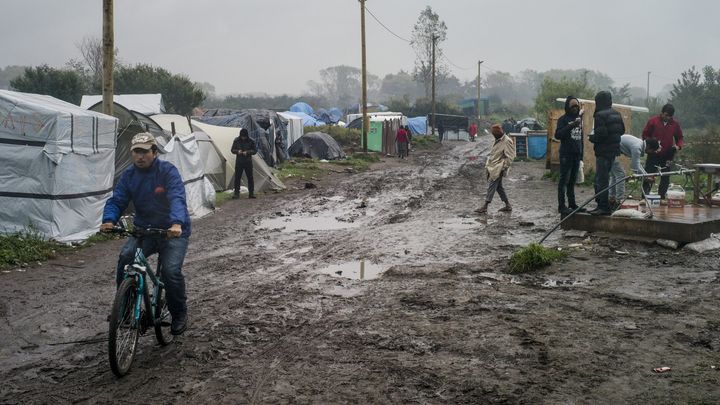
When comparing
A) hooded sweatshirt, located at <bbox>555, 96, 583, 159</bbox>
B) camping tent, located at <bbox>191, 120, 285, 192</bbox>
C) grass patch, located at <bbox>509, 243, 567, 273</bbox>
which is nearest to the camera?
grass patch, located at <bbox>509, 243, 567, 273</bbox>

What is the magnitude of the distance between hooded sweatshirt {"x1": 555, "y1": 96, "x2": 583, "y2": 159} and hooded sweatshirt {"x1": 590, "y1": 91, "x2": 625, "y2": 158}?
1.73 feet

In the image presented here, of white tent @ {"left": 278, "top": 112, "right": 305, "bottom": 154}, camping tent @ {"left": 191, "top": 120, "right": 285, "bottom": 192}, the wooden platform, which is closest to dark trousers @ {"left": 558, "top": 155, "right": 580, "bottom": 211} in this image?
the wooden platform

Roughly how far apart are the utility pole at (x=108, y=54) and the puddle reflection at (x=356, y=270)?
269 inches

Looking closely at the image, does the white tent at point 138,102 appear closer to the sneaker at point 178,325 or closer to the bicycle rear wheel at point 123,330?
the sneaker at point 178,325

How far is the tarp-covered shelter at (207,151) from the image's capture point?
1720 cm

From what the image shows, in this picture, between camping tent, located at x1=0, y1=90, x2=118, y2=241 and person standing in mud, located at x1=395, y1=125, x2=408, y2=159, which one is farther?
person standing in mud, located at x1=395, y1=125, x2=408, y2=159

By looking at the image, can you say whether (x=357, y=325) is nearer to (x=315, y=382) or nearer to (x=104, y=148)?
(x=315, y=382)

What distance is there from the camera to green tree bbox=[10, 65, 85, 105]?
133 feet

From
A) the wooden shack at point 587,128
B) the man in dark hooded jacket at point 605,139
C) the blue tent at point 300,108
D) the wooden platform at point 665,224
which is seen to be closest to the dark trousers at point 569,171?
the man in dark hooded jacket at point 605,139

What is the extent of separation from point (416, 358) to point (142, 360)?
2.18 m

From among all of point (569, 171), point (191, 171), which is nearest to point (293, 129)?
point (191, 171)

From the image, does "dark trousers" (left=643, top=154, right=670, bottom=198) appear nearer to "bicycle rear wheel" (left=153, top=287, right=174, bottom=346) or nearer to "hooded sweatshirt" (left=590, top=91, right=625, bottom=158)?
"hooded sweatshirt" (left=590, top=91, right=625, bottom=158)

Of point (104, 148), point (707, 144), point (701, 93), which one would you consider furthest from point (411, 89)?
point (104, 148)

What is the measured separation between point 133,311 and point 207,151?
12985 mm
